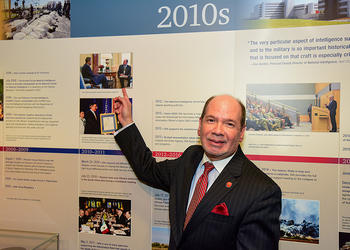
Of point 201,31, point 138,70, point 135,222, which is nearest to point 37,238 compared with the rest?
point 135,222

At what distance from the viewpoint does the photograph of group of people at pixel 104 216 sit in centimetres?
215

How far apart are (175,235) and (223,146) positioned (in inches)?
21.9

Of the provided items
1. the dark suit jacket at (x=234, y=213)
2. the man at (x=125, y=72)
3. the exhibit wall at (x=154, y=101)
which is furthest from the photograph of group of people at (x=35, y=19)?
the dark suit jacket at (x=234, y=213)

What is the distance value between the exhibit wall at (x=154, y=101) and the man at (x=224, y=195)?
0.38 meters

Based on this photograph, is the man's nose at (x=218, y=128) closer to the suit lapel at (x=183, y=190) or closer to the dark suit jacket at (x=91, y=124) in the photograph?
the suit lapel at (x=183, y=190)

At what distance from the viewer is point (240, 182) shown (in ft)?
4.83

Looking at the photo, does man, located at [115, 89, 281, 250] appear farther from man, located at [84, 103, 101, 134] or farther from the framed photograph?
man, located at [84, 103, 101, 134]

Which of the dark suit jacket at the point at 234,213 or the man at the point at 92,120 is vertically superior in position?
the man at the point at 92,120

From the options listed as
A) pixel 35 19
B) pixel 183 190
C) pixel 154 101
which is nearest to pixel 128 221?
pixel 183 190

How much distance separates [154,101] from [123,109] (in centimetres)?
23

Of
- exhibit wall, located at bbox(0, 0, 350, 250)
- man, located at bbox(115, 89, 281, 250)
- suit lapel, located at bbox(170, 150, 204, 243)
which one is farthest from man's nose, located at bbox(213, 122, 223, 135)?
exhibit wall, located at bbox(0, 0, 350, 250)

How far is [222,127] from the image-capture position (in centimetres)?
153

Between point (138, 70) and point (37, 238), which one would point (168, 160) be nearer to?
point (138, 70)

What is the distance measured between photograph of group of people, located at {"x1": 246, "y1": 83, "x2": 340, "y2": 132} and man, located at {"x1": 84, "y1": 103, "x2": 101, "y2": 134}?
112 centimetres
